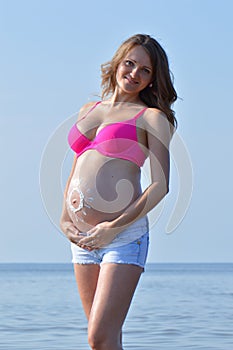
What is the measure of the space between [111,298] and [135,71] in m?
1.06

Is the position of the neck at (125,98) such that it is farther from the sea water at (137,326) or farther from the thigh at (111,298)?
the sea water at (137,326)

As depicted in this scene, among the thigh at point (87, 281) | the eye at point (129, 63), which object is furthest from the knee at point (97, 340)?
the eye at point (129, 63)

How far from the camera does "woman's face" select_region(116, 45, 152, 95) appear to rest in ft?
14.0

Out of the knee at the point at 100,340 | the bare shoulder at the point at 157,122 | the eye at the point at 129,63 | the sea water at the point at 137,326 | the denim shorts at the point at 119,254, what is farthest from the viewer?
the sea water at the point at 137,326

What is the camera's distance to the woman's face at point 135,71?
4.27 metres

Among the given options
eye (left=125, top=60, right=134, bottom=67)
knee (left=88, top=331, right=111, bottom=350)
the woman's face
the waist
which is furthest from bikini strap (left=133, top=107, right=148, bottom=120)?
knee (left=88, top=331, right=111, bottom=350)

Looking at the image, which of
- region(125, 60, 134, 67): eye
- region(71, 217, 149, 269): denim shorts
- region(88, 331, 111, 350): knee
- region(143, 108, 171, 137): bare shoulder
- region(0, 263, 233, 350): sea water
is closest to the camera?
region(88, 331, 111, 350): knee

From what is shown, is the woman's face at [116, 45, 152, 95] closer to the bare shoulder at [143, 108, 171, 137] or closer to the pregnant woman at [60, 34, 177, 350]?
the pregnant woman at [60, 34, 177, 350]

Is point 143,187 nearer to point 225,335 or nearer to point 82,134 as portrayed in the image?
point 82,134

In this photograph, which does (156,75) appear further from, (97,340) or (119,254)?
(97,340)

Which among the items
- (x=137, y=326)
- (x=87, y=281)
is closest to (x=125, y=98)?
(x=87, y=281)

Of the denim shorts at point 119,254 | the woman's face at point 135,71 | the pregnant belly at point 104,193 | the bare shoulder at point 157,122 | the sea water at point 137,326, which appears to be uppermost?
the woman's face at point 135,71

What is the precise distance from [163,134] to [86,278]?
754 mm

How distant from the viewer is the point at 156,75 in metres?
4.30
